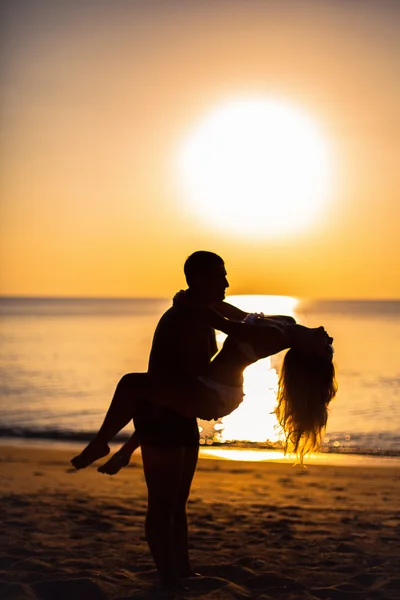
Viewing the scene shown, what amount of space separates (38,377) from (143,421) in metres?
19.2

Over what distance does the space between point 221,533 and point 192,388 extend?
295 cm

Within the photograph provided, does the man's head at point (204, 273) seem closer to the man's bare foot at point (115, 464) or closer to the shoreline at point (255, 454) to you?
the man's bare foot at point (115, 464)

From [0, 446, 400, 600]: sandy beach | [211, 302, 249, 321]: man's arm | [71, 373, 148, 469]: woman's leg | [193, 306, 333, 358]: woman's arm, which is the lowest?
[0, 446, 400, 600]: sandy beach

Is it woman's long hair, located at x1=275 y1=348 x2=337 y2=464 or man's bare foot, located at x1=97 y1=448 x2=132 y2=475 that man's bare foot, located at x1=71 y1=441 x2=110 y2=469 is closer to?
man's bare foot, located at x1=97 y1=448 x2=132 y2=475

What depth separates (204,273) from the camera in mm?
4879

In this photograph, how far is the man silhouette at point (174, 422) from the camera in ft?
16.1

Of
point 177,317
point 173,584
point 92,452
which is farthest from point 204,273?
point 173,584

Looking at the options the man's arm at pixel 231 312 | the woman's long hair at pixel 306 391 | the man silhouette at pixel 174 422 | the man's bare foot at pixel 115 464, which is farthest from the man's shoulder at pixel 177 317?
the man's bare foot at pixel 115 464

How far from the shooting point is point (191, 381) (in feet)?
16.1

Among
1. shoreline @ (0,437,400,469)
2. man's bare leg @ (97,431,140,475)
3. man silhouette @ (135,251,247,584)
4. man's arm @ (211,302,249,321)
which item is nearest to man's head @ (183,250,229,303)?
man silhouette @ (135,251,247,584)

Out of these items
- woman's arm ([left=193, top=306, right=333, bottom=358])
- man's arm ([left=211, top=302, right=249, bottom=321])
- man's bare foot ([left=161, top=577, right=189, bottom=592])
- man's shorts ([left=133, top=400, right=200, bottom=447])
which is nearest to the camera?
woman's arm ([left=193, top=306, right=333, bottom=358])

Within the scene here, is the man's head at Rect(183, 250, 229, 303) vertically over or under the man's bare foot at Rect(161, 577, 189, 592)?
over

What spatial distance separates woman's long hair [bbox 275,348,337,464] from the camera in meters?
5.18

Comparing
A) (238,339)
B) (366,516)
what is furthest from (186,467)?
(366,516)
